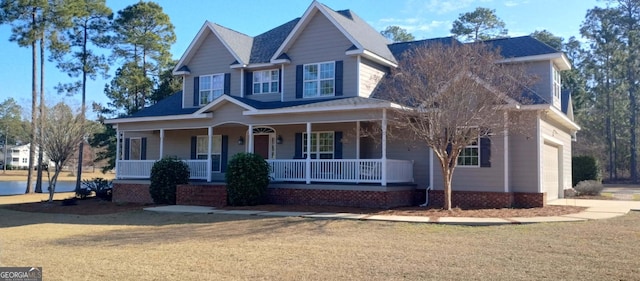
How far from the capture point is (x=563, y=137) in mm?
22578

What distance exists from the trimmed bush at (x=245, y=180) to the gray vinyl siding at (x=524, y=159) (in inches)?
336

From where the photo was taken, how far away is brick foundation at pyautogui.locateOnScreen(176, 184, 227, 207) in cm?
1864

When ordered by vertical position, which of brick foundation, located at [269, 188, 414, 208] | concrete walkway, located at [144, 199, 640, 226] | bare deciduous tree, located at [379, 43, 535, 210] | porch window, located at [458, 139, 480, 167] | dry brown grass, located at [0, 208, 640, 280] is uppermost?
bare deciduous tree, located at [379, 43, 535, 210]

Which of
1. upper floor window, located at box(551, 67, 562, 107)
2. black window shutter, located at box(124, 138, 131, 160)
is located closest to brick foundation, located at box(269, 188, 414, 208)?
upper floor window, located at box(551, 67, 562, 107)

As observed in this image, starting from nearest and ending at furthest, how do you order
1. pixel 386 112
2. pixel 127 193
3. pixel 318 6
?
1. pixel 386 112
2. pixel 318 6
3. pixel 127 193

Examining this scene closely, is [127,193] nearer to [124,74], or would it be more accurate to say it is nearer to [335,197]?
[335,197]

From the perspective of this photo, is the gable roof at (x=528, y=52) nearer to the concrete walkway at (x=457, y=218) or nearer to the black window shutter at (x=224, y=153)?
the concrete walkway at (x=457, y=218)

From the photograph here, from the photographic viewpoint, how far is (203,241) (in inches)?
422

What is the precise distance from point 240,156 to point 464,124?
7.74 m

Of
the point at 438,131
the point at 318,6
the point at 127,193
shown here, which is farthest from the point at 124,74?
the point at 438,131

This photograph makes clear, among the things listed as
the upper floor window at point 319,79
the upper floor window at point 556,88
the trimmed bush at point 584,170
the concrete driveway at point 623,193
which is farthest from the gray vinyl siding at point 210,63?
the trimmed bush at point 584,170

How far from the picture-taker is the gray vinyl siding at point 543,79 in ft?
63.6

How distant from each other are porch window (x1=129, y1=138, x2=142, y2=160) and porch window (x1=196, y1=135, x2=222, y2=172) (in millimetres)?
4321

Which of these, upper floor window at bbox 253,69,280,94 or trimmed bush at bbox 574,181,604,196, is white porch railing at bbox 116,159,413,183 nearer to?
upper floor window at bbox 253,69,280,94
